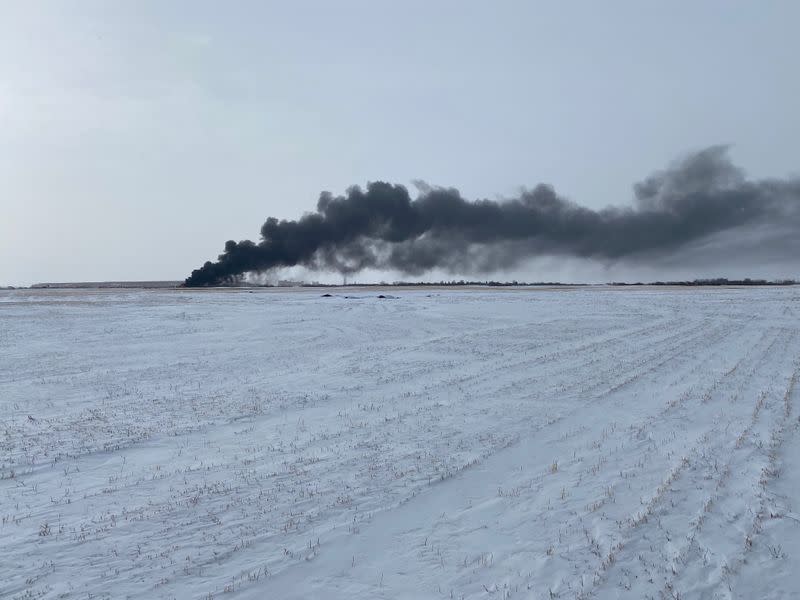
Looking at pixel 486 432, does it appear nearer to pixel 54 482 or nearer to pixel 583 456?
pixel 583 456

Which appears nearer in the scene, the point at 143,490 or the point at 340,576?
the point at 340,576

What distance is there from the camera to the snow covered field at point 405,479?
19.4ft

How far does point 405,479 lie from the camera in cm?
871

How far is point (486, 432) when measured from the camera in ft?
37.2

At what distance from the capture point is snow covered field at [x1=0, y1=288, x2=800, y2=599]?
5926mm

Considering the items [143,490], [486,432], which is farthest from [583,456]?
[143,490]

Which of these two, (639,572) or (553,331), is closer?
(639,572)

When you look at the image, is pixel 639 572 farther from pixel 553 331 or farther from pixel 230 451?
pixel 553 331

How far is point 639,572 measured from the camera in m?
5.82

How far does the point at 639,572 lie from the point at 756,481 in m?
3.46

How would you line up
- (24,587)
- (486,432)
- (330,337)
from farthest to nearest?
1. (330,337)
2. (486,432)
3. (24,587)

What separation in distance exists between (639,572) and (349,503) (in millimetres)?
3629

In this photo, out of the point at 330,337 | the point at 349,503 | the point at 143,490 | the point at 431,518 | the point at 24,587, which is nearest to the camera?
the point at 24,587

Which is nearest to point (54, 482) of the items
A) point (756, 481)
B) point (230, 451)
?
point (230, 451)
